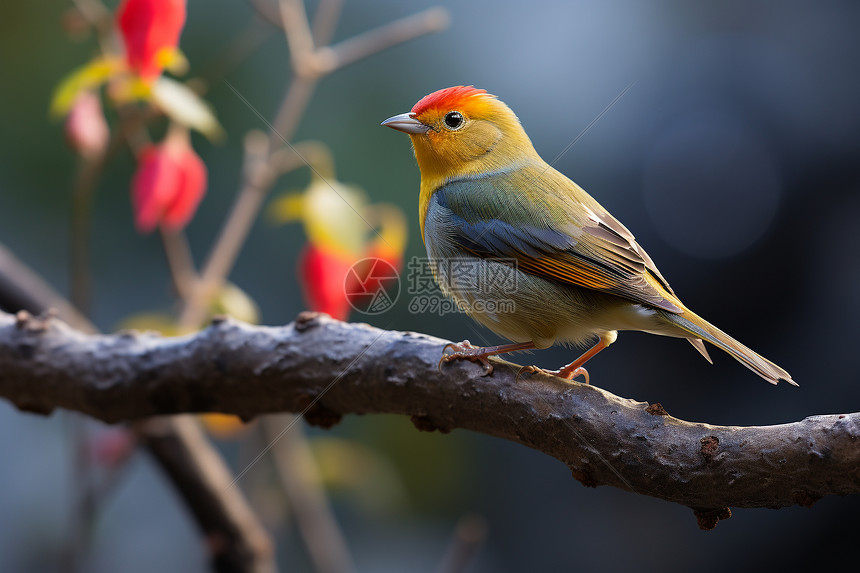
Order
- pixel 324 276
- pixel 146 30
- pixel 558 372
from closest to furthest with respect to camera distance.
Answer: pixel 558 372 → pixel 146 30 → pixel 324 276

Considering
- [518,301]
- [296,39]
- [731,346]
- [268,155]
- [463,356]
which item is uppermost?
[296,39]

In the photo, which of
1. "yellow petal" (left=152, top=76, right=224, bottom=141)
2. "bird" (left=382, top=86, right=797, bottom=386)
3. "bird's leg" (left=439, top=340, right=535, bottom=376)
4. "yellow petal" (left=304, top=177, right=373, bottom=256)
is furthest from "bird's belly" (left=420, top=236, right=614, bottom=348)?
"yellow petal" (left=152, top=76, right=224, bottom=141)

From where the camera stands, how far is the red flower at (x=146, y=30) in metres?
2.00

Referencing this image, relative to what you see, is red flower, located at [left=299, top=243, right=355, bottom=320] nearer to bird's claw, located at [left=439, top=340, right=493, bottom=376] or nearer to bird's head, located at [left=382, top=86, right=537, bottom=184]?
bird's head, located at [left=382, top=86, right=537, bottom=184]

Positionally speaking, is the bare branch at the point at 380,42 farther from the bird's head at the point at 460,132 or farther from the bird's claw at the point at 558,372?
the bird's claw at the point at 558,372

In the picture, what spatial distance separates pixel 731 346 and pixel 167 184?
1666mm

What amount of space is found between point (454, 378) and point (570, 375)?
0.45m

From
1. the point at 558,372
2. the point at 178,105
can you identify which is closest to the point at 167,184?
the point at 178,105

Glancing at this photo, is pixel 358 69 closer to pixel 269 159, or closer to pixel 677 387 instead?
pixel 269 159

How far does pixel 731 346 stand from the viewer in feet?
5.55

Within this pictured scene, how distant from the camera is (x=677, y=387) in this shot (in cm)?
346

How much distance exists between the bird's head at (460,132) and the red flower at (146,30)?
0.68 metres

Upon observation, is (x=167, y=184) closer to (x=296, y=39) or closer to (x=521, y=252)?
(x=296, y=39)

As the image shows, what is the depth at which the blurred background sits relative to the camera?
3324 millimetres
